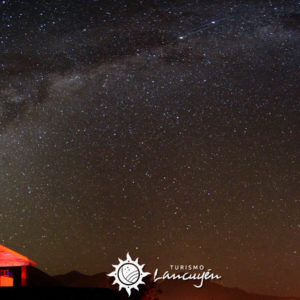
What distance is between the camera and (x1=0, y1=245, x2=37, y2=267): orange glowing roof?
13.5m

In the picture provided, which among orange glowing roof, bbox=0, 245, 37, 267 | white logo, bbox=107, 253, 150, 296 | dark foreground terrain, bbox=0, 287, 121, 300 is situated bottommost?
dark foreground terrain, bbox=0, 287, 121, 300

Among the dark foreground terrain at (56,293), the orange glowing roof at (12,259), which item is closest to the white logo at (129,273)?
the orange glowing roof at (12,259)

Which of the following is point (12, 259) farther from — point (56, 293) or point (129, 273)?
point (56, 293)

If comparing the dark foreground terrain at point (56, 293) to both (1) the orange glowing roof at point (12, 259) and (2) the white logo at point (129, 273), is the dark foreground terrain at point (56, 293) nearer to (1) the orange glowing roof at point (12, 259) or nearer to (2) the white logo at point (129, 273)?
(1) the orange glowing roof at point (12, 259)

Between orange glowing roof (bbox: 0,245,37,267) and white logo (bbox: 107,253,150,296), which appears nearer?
orange glowing roof (bbox: 0,245,37,267)

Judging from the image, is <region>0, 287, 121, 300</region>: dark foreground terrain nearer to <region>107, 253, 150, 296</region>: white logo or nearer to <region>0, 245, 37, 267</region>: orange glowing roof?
<region>0, 245, 37, 267</region>: orange glowing roof

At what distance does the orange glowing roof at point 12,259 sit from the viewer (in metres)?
13.5

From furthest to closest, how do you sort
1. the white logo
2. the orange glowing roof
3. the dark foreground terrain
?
1. the white logo
2. the orange glowing roof
3. the dark foreground terrain

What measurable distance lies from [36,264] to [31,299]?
7525mm

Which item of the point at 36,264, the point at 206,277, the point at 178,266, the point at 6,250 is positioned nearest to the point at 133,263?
the point at 36,264

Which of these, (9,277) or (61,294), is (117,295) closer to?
(61,294)

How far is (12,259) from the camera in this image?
1458 centimetres

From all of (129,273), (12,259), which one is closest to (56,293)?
(12,259)

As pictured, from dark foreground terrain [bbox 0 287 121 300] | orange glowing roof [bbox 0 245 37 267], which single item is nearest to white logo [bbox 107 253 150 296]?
orange glowing roof [bbox 0 245 37 267]
